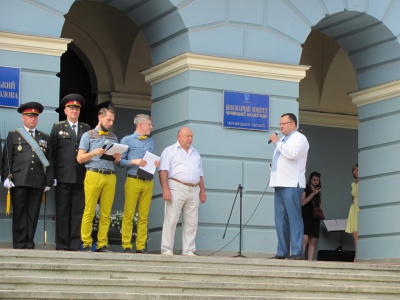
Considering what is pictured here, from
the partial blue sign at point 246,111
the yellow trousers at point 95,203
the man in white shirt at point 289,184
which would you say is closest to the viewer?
the yellow trousers at point 95,203

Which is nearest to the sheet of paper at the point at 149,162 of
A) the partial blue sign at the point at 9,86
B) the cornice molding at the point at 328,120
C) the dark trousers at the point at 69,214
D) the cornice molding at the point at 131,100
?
the dark trousers at the point at 69,214

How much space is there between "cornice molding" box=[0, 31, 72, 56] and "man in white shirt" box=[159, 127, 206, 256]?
214cm

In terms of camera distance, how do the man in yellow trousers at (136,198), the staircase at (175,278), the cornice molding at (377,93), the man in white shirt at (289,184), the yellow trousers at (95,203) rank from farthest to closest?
the cornice molding at (377,93) < the man in white shirt at (289,184) < the man in yellow trousers at (136,198) < the yellow trousers at (95,203) < the staircase at (175,278)

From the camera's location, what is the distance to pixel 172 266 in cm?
1366

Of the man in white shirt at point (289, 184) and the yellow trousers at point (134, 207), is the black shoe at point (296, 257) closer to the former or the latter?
the man in white shirt at point (289, 184)

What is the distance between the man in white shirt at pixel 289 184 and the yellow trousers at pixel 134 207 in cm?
168

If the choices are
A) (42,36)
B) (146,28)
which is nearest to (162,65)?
(146,28)

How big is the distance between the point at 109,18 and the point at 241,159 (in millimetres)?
4417

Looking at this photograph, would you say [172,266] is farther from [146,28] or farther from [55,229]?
[146,28]

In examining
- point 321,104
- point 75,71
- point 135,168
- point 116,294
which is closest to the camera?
point 116,294

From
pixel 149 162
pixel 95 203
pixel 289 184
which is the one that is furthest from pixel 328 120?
pixel 95 203

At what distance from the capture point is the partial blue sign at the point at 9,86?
15.8 m

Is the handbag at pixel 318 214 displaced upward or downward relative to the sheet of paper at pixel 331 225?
upward

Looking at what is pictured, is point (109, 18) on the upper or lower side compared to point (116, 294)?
upper
